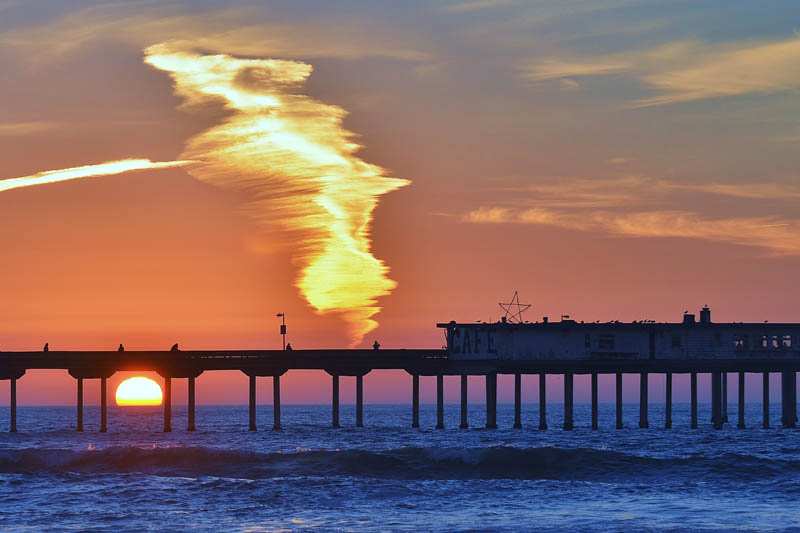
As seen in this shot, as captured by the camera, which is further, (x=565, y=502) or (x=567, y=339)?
(x=567, y=339)

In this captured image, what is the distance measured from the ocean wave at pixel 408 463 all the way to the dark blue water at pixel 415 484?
0.11 meters

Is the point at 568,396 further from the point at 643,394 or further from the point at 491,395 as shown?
the point at 643,394

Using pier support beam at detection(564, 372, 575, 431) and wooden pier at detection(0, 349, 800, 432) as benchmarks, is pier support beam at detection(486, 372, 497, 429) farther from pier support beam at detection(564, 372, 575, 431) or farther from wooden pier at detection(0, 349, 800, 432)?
pier support beam at detection(564, 372, 575, 431)

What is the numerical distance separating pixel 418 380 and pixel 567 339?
1145 centimetres

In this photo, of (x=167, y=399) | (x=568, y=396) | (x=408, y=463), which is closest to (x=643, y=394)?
(x=568, y=396)

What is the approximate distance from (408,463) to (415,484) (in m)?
9.01

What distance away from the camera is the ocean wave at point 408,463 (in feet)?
232

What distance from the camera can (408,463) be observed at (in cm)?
7544

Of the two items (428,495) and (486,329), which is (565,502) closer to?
(428,495)

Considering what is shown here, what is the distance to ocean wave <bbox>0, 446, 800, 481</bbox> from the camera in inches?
2785

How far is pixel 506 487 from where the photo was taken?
6550 cm

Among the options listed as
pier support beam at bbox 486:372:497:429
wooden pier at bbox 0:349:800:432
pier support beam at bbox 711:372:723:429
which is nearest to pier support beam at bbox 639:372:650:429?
wooden pier at bbox 0:349:800:432

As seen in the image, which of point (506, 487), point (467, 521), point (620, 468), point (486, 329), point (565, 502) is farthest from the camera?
point (486, 329)

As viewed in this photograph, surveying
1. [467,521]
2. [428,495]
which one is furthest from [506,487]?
[467,521]
